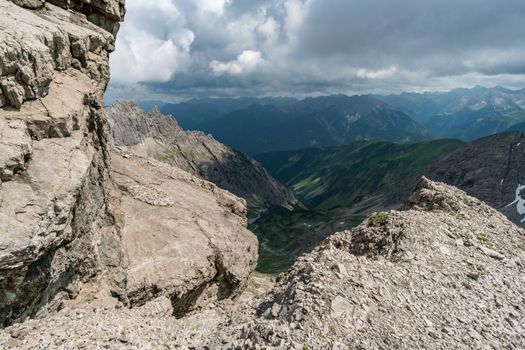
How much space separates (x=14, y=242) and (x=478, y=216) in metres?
35.5

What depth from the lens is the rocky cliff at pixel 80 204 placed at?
1944cm

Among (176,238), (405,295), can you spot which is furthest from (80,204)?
(405,295)

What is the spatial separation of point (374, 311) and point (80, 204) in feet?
68.0

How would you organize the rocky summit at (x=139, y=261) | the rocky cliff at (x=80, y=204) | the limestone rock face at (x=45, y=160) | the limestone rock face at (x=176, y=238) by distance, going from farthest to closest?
the limestone rock face at (x=176, y=238) < the rocky cliff at (x=80, y=204) < the limestone rock face at (x=45, y=160) < the rocky summit at (x=139, y=261)

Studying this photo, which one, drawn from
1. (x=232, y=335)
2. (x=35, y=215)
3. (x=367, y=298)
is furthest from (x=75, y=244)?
(x=367, y=298)

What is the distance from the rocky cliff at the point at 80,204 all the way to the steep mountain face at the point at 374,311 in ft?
14.4

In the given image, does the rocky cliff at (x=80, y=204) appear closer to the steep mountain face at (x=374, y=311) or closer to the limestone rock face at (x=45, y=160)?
the limestone rock face at (x=45, y=160)

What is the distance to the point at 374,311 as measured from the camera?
18000 millimetres

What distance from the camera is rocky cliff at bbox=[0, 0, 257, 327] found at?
19.4 metres

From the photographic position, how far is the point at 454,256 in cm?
2439

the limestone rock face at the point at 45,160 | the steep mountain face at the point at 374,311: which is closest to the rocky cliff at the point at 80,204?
the limestone rock face at the point at 45,160

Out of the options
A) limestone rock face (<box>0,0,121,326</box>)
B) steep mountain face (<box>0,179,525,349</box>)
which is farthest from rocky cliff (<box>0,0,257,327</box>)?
steep mountain face (<box>0,179,525,349</box>)

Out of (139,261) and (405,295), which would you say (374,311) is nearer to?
(405,295)

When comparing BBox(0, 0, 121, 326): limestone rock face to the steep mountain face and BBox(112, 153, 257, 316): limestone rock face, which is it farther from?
BBox(112, 153, 257, 316): limestone rock face
